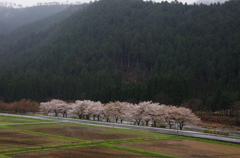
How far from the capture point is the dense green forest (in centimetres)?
9056

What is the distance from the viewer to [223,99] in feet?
237

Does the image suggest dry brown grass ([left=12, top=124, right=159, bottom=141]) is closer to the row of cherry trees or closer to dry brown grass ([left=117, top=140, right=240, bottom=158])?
dry brown grass ([left=117, top=140, right=240, bottom=158])

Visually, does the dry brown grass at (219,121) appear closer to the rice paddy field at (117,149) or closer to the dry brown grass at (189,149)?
the rice paddy field at (117,149)

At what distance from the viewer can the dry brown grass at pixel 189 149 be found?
86.8 ft

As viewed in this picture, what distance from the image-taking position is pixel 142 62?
5974 inches

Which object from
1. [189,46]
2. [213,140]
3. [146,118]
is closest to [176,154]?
[213,140]

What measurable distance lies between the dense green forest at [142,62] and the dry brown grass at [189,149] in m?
44.3

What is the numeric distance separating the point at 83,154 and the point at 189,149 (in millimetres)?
11882

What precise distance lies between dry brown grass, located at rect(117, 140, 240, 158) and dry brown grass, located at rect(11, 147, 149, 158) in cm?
347

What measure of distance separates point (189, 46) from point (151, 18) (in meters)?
59.0

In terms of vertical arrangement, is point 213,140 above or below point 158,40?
below

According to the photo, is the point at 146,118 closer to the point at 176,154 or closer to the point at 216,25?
the point at 176,154

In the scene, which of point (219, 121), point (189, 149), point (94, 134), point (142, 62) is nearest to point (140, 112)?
point (219, 121)

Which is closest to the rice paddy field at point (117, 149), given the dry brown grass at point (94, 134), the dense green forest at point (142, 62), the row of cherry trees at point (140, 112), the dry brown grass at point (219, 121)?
the dry brown grass at point (94, 134)
